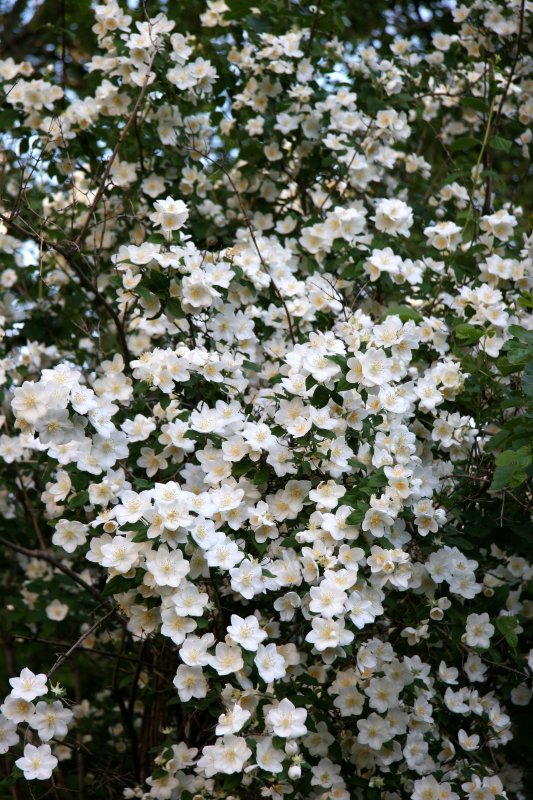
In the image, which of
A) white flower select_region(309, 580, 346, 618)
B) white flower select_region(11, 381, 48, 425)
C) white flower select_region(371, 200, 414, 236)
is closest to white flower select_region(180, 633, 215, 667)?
white flower select_region(309, 580, 346, 618)

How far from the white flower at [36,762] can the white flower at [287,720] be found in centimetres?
46

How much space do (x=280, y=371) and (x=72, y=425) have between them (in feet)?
2.14

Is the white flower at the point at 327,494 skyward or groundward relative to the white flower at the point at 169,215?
groundward

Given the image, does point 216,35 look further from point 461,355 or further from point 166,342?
point 461,355

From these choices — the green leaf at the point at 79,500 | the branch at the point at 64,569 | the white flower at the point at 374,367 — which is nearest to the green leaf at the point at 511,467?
the white flower at the point at 374,367

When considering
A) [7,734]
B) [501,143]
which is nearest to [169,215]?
[501,143]

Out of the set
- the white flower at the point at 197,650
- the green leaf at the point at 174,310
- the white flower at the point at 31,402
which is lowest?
the white flower at the point at 197,650

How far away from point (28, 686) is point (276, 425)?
0.75 meters

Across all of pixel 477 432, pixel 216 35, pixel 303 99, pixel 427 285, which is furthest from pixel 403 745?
pixel 216 35

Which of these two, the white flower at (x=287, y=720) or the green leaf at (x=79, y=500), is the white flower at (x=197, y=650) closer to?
the white flower at (x=287, y=720)

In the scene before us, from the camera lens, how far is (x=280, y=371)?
2.36 m

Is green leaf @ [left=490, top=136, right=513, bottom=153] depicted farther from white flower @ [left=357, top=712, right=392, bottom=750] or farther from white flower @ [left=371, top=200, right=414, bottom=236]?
white flower @ [left=357, top=712, right=392, bottom=750]

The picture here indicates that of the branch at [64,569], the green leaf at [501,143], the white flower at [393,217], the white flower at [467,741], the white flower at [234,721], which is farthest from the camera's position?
the green leaf at [501,143]

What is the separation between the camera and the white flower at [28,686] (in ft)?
5.84
